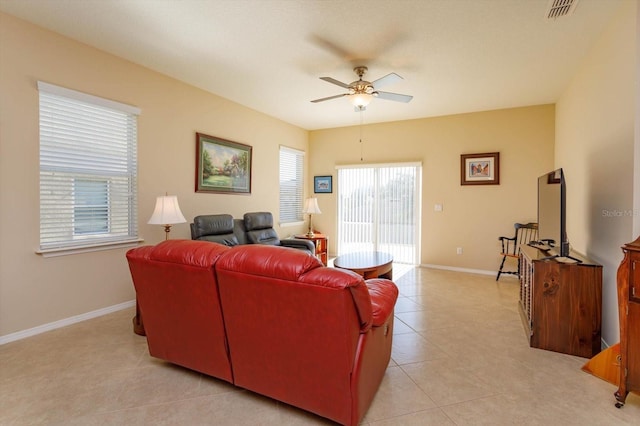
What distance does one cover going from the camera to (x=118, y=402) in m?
1.82

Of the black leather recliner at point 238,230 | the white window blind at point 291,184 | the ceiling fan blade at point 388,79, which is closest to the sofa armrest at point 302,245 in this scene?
the black leather recliner at point 238,230

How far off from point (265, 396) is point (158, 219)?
6.59 feet

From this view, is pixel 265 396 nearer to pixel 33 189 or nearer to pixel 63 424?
pixel 63 424

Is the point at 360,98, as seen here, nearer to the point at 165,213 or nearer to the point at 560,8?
the point at 560,8

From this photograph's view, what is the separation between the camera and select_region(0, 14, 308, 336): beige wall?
258 centimetres

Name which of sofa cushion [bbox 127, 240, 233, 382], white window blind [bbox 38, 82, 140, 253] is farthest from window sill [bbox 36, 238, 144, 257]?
sofa cushion [bbox 127, 240, 233, 382]

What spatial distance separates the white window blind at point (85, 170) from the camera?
2809 mm

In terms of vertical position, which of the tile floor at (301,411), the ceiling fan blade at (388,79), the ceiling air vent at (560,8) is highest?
the ceiling air vent at (560,8)

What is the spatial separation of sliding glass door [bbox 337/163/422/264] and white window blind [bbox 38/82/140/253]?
3.90m

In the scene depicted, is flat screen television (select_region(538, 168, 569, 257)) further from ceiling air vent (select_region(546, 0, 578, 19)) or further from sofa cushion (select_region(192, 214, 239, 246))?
sofa cushion (select_region(192, 214, 239, 246))

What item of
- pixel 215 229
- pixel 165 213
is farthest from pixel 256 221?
pixel 165 213

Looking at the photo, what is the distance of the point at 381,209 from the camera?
235 inches

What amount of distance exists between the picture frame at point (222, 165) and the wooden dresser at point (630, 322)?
4.24 meters

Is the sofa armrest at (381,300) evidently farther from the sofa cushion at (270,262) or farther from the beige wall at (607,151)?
the beige wall at (607,151)
